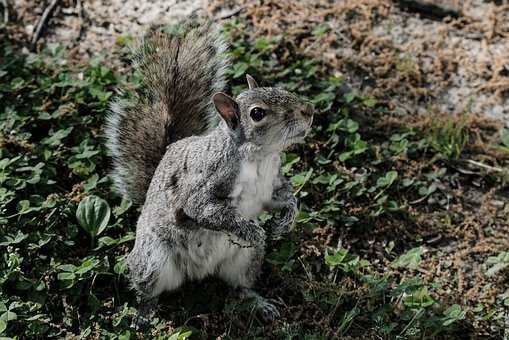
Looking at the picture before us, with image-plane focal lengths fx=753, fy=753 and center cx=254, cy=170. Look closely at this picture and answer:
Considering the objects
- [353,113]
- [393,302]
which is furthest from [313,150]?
[393,302]

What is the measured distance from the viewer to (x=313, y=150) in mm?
3533

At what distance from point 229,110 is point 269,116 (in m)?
0.14

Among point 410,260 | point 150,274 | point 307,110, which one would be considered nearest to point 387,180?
point 410,260

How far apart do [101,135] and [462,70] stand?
187cm

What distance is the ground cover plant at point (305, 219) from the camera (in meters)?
2.87

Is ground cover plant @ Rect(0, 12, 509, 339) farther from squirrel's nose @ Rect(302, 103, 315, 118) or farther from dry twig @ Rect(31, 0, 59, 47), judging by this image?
squirrel's nose @ Rect(302, 103, 315, 118)

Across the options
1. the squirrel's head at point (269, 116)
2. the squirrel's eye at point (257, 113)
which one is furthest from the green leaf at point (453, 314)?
the squirrel's eye at point (257, 113)

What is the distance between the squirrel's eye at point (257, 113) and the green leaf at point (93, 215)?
0.94 m

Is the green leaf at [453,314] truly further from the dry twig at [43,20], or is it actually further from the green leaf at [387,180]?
the dry twig at [43,20]

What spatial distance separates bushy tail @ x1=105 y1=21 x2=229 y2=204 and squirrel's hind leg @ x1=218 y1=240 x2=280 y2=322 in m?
0.48

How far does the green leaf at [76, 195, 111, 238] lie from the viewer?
309 cm

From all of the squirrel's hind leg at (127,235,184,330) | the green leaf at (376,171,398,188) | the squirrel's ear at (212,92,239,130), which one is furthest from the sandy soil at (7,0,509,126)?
the squirrel's hind leg at (127,235,184,330)

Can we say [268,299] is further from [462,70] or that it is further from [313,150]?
[462,70]

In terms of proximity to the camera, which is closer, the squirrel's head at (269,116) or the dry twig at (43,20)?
the squirrel's head at (269,116)
